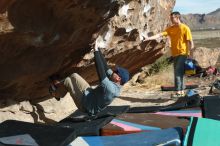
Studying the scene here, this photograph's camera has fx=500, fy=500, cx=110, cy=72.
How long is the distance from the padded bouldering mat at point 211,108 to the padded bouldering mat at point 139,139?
28.7 inches

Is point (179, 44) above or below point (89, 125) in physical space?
above

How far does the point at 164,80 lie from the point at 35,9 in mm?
7170

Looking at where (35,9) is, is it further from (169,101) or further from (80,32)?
(169,101)

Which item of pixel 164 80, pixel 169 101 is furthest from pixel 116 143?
pixel 164 80

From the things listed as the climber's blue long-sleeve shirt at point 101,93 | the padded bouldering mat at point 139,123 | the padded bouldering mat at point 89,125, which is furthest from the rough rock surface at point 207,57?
the padded bouldering mat at point 89,125

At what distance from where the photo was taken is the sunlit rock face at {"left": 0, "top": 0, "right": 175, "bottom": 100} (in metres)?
5.77

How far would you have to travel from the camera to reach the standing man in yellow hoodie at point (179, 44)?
8938 millimetres

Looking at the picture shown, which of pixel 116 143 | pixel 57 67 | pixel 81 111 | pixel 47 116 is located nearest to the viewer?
pixel 116 143

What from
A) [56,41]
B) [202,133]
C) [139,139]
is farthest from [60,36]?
[202,133]

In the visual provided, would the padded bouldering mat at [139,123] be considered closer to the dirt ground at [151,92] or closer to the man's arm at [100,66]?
the man's arm at [100,66]

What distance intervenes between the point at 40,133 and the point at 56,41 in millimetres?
2282

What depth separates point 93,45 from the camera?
7.02m

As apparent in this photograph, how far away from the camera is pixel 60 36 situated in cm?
631

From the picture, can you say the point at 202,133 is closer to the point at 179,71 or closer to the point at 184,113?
the point at 184,113
